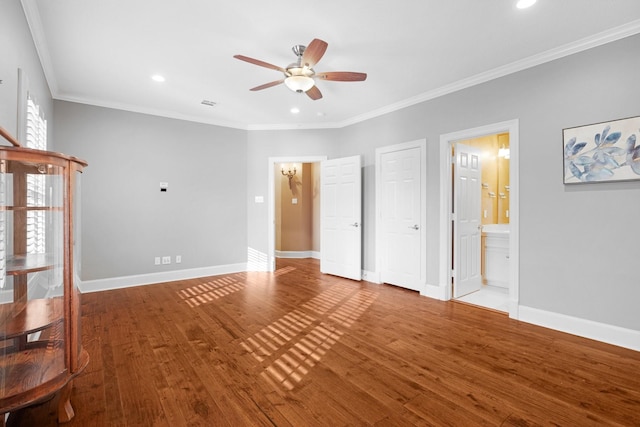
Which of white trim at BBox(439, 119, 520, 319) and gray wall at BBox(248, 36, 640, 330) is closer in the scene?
gray wall at BBox(248, 36, 640, 330)

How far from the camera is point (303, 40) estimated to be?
9.56 ft

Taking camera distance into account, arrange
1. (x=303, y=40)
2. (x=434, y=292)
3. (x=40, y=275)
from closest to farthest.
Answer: (x=40, y=275), (x=303, y=40), (x=434, y=292)

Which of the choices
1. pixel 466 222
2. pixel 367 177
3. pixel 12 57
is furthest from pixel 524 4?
pixel 12 57

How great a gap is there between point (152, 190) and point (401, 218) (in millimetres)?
3970

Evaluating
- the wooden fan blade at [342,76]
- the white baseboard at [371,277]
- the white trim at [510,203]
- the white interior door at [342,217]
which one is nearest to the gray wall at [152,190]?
the white interior door at [342,217]

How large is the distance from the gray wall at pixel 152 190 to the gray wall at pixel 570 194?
155 inches

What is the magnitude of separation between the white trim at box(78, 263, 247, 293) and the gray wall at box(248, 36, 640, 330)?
14.3 ft

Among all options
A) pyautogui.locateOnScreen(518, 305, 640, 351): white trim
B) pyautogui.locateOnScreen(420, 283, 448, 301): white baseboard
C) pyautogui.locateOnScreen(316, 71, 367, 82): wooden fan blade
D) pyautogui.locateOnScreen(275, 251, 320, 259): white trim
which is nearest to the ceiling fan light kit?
pyautogui.locateOnScreen(316, 71, 367, 82): wooden fan blade

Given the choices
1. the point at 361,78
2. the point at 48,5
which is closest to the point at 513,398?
the point at 361,78

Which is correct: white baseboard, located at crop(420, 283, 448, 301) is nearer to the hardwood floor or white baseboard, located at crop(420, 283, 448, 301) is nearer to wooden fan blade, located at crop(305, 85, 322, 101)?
the hardwood floor

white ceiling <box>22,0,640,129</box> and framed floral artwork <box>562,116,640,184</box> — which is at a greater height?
white ceiling <box>22,0,640,129</box>

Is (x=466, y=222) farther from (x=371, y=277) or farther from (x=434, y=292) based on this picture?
(x=371, y=277)

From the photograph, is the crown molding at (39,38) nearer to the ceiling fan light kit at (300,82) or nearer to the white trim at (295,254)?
the ceiling fan light kit at (300,82)

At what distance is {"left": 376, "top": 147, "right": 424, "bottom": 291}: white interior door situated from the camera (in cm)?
441
